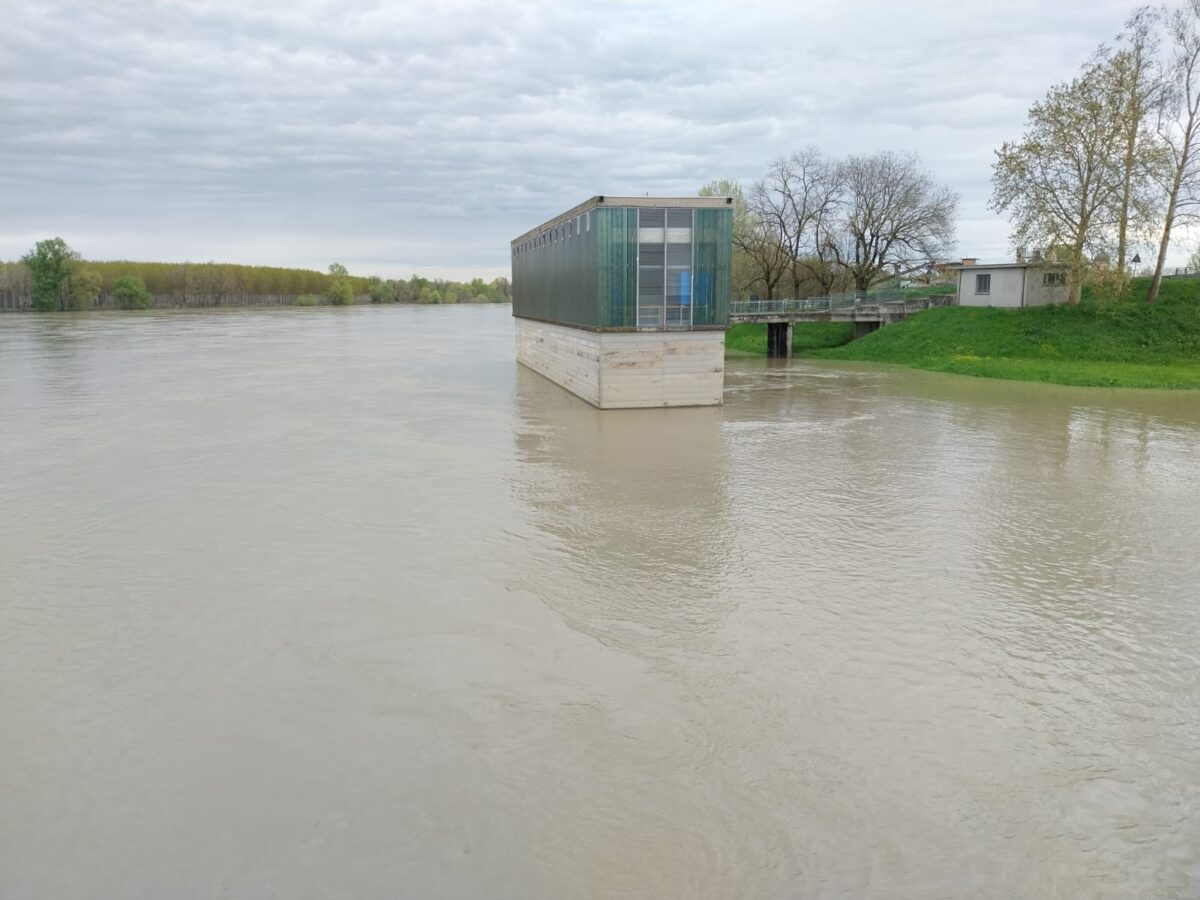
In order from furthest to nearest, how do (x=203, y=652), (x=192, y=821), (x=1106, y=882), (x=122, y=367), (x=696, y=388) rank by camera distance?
(x=122, y=367) < (x=696, y=388) < (x=203, y=652) < (x=192, y=821) < (x=1106, y=882)

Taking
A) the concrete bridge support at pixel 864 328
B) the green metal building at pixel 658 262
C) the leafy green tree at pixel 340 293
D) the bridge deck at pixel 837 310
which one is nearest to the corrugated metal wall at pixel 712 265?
the green metal building at pixel 658 262

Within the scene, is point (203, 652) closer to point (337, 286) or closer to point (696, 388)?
point (696, 388)

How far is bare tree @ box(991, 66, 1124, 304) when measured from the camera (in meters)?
38.7

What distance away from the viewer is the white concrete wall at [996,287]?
44500mm

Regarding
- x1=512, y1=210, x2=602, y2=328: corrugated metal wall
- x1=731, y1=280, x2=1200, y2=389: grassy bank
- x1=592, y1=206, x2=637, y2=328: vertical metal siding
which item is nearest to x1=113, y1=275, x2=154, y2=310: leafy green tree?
x1=512, y1=210, x2=602, y2=328: corrugated metal wall

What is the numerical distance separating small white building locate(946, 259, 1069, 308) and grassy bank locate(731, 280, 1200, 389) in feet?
3.77

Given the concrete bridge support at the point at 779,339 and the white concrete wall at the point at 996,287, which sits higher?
the white concrete wall at the point at 996,287

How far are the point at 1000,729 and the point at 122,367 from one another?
1807 inches

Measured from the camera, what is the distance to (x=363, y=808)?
671 cm

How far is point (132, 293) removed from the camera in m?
132

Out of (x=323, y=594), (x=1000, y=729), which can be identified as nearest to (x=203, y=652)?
(x=323, y=594)

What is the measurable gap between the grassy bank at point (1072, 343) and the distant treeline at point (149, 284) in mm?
115403

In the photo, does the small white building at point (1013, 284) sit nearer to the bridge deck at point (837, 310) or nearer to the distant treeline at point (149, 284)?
the bridge deck at point (837, 310)

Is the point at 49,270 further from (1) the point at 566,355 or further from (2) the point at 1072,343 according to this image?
→ (2) the point at 1072,343
